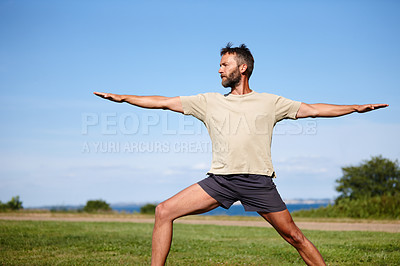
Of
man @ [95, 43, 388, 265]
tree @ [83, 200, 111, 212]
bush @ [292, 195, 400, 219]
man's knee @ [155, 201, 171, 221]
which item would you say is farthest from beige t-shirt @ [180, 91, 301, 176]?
tree @ [83, 200, 111, 212]

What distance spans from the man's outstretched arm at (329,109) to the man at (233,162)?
35cm

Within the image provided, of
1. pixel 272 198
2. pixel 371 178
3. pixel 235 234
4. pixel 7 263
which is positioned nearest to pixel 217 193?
pixel 272 198

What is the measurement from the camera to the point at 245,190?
4453 millimetres

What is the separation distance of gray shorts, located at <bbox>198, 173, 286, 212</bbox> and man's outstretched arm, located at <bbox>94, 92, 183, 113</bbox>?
88 cm

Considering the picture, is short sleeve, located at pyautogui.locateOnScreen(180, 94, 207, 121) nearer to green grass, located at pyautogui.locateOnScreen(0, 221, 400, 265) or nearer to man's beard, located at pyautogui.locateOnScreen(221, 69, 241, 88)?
man's beard, located at pyautogui.locateOnScreen(221, 69, 241, 88)

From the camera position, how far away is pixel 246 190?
4.46 metres

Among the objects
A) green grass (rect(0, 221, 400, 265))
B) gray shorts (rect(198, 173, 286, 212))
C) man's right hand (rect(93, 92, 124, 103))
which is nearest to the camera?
gray shorts (rect(198, 173, 286, 212))

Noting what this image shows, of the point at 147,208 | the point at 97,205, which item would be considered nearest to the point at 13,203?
the point at 97,205

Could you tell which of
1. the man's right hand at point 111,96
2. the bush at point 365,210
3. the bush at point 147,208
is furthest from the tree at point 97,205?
the man's right hand at point 111,96

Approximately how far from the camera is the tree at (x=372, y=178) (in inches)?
1070

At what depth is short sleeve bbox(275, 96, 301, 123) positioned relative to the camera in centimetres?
473

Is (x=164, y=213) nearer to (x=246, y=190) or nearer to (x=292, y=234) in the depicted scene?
(x=246, y=190)

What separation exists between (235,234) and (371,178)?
17.3 m

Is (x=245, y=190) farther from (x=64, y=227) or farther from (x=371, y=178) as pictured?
(x=371, y=178)
